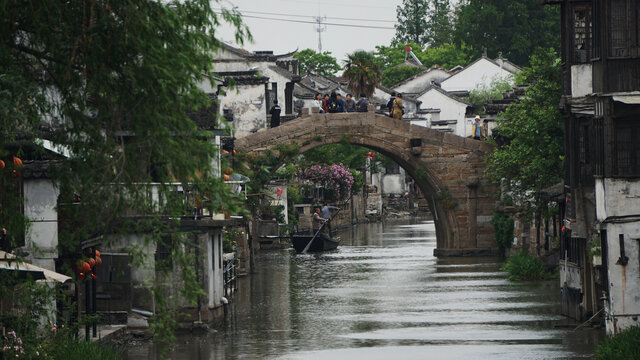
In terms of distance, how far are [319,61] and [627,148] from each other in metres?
78.0

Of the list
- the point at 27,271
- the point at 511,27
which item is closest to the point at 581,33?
the point at 27,271

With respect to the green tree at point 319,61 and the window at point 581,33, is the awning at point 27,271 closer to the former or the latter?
the window at point 581,33

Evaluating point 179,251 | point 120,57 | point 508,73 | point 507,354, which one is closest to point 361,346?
point 507,354

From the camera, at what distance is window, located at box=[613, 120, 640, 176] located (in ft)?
66.1

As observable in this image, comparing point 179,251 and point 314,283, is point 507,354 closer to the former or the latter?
point 179,251

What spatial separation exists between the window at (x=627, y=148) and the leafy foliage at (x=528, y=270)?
12.9m

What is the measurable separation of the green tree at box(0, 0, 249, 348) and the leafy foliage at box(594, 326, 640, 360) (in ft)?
24.0

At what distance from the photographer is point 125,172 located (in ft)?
39.6

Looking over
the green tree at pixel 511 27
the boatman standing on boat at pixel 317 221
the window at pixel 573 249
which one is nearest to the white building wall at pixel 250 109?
the boatman standing on boat at pixel 317 221

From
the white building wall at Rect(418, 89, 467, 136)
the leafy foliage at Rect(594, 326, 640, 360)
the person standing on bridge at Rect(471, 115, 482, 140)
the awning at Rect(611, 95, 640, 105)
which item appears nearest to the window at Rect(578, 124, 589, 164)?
the awning at Rect(611, 95, 640, 105)

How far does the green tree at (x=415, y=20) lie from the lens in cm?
11294

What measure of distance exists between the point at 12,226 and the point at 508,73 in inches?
2647

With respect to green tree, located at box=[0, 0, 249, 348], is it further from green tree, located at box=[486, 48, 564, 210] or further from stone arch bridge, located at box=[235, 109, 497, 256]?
stone arch bridge, located at box=[235, 109, 497, 256]

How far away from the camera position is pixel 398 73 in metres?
95.2
